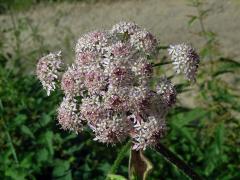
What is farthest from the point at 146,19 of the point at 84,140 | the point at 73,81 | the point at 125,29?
the point at 73,81

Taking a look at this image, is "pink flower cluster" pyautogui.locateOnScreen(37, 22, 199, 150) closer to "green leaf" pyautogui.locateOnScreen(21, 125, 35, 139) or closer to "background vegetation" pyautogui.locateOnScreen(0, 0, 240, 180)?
"background vegetation" pyautogui.locateOnScreen(0, 0, 240, 180)

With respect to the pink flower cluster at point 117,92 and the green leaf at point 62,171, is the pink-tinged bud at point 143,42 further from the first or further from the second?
the green leaf at point 62,171

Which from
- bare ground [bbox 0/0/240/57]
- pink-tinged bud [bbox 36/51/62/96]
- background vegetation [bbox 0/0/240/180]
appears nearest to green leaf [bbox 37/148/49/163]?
background vegetation [bbox 0/0/240/180]

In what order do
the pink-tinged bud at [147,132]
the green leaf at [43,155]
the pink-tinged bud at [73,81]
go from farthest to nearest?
the green leaf at [43,155], the pink-tinged bud at [73,81], the pink-tinged bud at [147,132]

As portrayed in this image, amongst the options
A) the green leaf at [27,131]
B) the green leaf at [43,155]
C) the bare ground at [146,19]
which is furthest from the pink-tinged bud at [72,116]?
the bare ground at [146,19]

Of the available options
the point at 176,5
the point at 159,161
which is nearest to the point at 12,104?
the point at 159,161

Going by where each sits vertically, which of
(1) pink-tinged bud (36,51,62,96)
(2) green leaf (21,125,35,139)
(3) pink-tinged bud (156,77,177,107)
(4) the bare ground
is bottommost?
(3) pink-tinged bud (156,77,177,107)

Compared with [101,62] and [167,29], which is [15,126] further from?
[167,29]
